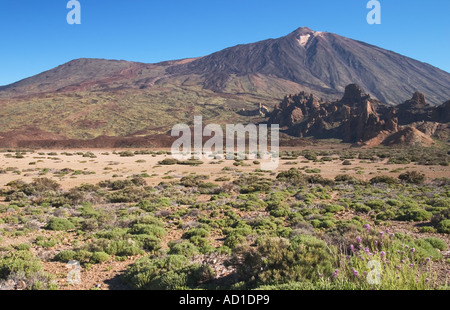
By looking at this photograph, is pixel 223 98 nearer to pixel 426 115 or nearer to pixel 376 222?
pixel 426 115

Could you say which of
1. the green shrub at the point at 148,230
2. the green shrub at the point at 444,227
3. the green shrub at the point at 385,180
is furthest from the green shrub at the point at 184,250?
the green shrub at the point at 385,180

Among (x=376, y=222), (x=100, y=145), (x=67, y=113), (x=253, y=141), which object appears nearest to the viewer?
(x=376, y=222)

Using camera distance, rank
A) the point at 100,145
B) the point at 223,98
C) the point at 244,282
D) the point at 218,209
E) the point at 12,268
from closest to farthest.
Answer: the point at 244,282 → the point at 12,268 → the point at 218,209 → the point at 100,145 → the point at 223,98

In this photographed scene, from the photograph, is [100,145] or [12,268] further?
[100,145]

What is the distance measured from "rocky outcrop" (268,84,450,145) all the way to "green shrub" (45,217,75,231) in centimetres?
6685

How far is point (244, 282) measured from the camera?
220 inches

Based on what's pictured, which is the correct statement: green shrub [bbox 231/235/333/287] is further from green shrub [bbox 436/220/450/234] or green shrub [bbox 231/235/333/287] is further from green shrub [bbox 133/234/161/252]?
green shrub [bbox 436/220/450/234]

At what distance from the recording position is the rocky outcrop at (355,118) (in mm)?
69250

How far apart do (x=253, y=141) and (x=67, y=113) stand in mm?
65612

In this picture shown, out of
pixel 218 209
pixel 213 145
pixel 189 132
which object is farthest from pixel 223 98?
pixel 218 209

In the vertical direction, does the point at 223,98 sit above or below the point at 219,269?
above

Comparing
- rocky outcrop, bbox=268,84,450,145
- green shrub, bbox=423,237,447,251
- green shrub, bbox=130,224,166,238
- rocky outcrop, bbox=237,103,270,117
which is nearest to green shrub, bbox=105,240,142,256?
green shrub, bbox=130,224,166,238

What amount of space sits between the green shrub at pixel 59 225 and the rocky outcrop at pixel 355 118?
6685cm

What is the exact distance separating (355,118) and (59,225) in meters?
76.9
